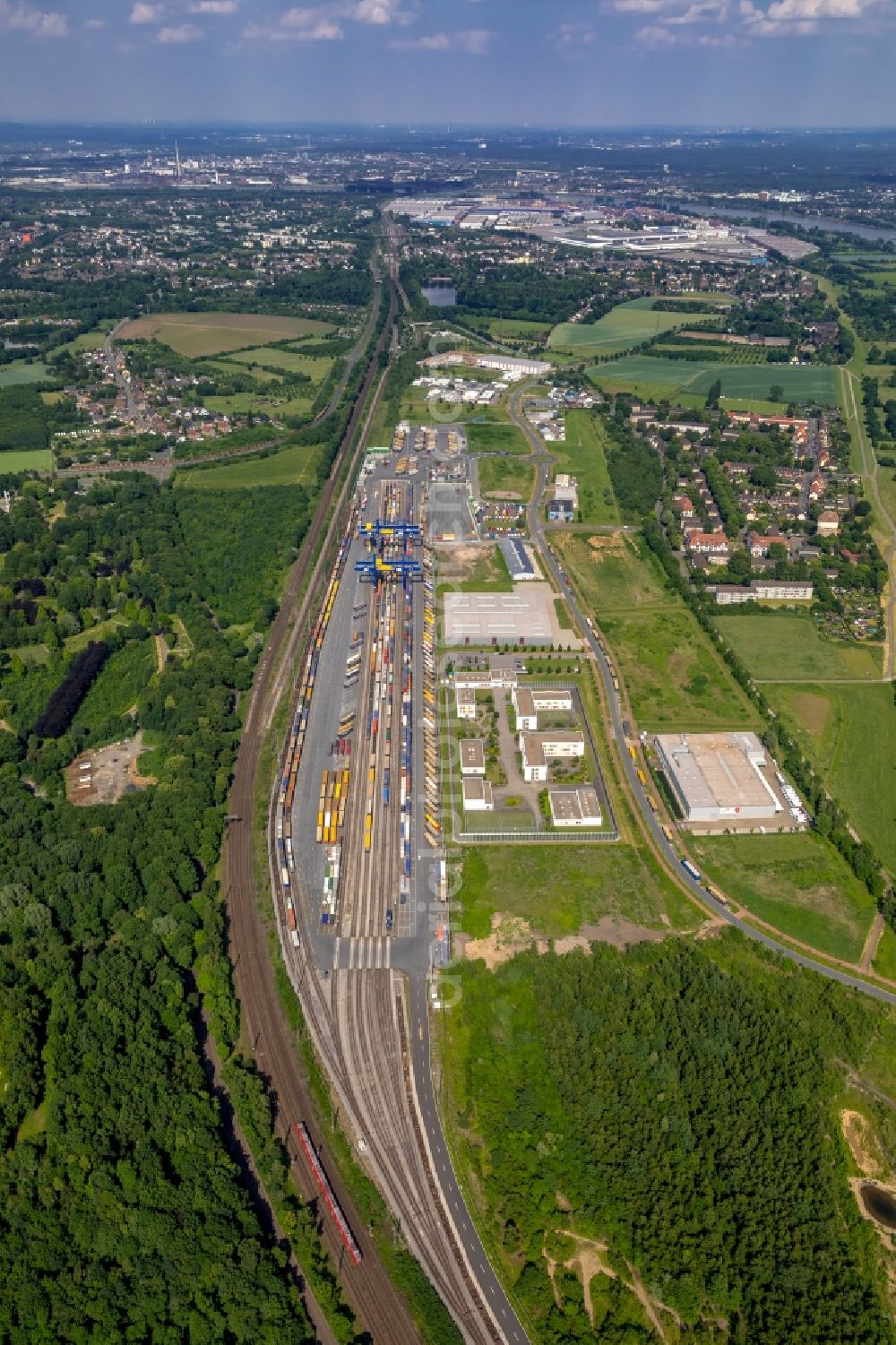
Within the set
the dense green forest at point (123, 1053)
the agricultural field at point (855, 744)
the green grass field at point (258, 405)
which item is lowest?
the dense green forest at point (123, 1053)

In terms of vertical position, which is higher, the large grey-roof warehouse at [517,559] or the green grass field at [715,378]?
the green grass field at [715,378]

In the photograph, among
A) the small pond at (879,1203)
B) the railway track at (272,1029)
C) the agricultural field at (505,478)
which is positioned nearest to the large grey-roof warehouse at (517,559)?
the agricultural field at (505,478)

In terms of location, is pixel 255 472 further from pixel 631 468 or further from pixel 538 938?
pixel 538 938

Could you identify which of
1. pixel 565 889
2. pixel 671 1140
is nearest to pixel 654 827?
pixel 565 889

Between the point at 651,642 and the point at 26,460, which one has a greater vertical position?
the point at 26,460

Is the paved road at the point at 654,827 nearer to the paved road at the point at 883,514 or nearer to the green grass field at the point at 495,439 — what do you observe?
the green grass field at the point at 495,439

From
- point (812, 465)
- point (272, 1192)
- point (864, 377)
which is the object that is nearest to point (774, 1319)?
point (272, 1192)
